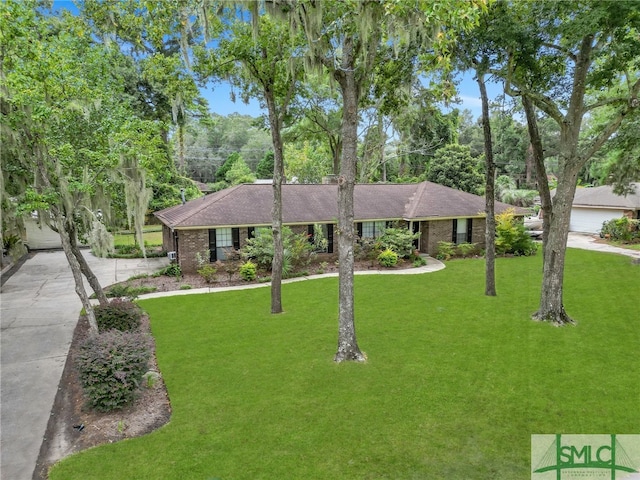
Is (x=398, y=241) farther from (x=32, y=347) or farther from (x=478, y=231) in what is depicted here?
(x=32, y=347)

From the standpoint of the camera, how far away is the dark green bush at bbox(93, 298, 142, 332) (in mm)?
10117

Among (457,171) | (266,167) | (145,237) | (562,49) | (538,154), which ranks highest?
(266,167)

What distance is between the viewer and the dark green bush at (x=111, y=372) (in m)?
6.86

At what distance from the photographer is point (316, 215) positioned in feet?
64.8

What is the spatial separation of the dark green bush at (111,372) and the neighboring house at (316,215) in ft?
32.3

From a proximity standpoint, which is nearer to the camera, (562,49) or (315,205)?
(562,49)

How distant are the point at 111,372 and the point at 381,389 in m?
4.77

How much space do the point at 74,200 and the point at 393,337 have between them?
8493 millimetres

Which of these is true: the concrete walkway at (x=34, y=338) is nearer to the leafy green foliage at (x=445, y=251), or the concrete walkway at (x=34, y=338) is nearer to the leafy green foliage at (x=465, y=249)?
the leafy green foliage at (x=445, y=251)

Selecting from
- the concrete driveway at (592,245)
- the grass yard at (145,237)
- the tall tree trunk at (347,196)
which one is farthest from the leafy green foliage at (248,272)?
the concrete driveway at (592,245)

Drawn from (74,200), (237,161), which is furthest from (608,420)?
(237,161)

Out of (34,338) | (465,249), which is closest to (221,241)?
(34,338)

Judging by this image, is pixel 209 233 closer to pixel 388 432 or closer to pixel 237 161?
pixel 388 432

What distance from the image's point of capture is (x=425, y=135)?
3231cm
